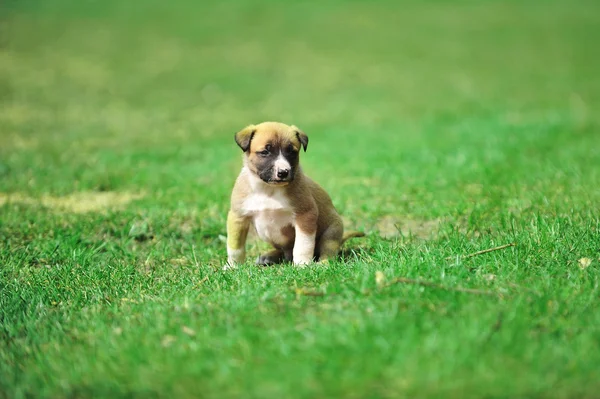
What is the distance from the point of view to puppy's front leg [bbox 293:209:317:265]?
538cm

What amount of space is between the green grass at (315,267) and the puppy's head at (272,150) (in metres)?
0.69

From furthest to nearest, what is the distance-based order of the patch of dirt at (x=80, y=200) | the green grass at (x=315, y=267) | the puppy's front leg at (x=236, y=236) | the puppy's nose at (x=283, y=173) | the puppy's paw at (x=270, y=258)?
the patch of dirt at (x=80, y=200) → the puppy's paw at (x=270, y=258) → the puppy's front leg at (x=236, y=236) → the puppy's nose at (x=283, y=173) → the green grass at (x=315, y=267)

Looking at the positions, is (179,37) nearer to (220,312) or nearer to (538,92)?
(538,92)

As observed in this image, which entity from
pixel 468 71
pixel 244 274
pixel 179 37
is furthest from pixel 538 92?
pixel 244 274

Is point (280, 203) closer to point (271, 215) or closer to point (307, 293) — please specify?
point (271, 215)

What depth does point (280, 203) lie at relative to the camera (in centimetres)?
536

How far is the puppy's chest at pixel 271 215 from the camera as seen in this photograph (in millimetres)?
5379

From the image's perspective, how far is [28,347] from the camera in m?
3.98

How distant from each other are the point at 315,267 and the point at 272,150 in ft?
2.91

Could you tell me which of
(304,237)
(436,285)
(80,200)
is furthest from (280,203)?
(80,200)

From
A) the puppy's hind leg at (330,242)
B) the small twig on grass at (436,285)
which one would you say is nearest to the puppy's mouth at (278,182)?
the puppy's hind leg at (330,242)

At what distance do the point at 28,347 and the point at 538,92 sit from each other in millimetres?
15927

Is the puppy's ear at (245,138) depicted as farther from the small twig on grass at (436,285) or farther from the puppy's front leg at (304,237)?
the small twig on grass at (436,285)

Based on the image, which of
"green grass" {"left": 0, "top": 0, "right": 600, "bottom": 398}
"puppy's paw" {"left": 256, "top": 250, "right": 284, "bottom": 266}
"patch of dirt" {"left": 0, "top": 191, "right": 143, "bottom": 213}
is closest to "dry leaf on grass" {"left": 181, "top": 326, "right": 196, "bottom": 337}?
"green grass" {"left": 0, "top": 0, "right": 600, "bottom": 398}
